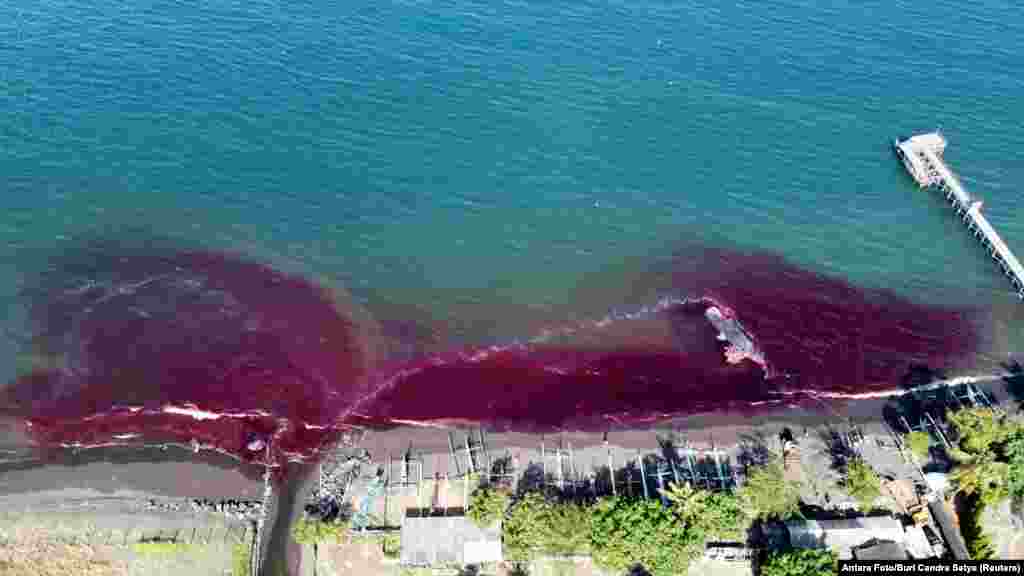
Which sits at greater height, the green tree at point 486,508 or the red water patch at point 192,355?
the red water patch at point 192,355

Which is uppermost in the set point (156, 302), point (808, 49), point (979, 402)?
point (808, 49)

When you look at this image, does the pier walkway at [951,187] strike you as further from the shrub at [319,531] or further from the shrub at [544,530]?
the shrub at [319,531]

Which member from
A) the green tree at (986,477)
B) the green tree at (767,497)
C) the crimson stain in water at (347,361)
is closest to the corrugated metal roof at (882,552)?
the green tree at (767,497)

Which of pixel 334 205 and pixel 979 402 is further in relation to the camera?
pixel 334 205

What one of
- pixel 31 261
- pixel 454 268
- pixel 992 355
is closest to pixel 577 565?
pixel 454 268

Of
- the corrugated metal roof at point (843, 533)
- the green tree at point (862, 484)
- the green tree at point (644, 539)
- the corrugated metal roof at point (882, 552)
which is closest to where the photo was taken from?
the green tree at point (644, 539)

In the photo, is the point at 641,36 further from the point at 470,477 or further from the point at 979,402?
the point at 470,477

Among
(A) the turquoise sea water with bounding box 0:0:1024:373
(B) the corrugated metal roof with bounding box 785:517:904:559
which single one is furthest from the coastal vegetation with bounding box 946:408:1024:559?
(A) the turquoise sea water with bounding box 0:0:1024:373
